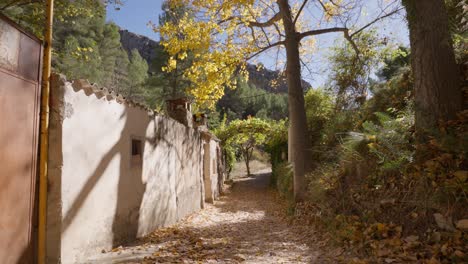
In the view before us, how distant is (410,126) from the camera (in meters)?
5.03

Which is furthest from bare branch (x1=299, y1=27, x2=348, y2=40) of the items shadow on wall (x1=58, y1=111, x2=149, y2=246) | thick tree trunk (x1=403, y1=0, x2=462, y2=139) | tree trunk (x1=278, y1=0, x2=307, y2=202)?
shadow on wall (x1=58, y1=111, x2=149, y2=246)

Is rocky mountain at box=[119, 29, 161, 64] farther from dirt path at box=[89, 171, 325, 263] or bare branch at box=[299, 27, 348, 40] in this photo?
dirt path at box=[89, 171, 325, 263]

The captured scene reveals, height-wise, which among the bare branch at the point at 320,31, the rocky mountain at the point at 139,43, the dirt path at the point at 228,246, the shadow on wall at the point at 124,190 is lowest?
the dirt path at the point at 228,246

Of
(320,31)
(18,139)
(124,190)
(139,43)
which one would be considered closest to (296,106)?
(320,31)

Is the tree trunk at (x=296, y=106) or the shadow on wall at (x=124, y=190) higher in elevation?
the tree trunk at (x=296, y=106)

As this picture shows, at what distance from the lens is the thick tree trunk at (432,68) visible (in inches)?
171

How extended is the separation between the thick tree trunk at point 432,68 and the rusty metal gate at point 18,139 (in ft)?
16.8

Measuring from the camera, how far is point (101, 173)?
4.88 meters

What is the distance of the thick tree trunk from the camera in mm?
4332

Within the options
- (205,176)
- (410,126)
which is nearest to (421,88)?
(410,126)

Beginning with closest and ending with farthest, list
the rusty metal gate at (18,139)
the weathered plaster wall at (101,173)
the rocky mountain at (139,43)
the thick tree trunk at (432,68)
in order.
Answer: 1. the rusty metal gate at (18,139)
2. the weathered plaster wall at (101,173)
3. the thick tree trunk at (432,68)
4. the rocky mountain at (139,43)

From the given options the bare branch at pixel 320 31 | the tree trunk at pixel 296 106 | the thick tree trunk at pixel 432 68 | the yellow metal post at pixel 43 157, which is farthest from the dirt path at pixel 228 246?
the bare branch at pixel 320 31

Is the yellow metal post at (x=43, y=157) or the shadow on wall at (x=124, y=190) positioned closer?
the yellow metal post at (x=43, y=157)

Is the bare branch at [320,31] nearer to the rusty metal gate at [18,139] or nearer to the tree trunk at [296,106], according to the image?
the tree trunk at [296,106]
